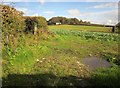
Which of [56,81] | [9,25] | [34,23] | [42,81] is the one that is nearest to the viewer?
[42,81]

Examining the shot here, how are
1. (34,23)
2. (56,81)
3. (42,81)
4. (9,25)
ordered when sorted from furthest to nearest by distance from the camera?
1. (34,23)
2. (9,25)
3. (56,81)
4. (42,81)

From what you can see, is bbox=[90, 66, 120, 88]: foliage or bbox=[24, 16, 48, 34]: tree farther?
bbox=[24, 16, 48, 34]: tree

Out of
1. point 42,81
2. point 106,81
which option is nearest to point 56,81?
point 42,81

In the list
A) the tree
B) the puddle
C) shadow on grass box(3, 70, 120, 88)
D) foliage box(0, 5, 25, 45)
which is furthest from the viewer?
the tree

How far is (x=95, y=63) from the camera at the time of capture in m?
12.3

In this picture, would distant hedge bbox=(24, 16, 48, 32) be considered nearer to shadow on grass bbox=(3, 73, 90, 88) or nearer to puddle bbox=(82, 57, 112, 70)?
puddle bbox=(82, 57, 112, 70)

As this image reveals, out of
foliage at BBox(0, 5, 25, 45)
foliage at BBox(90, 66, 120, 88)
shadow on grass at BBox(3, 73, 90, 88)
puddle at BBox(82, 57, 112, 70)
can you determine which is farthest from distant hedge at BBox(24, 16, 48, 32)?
foliage at BBox(90, 66, 120, 88)

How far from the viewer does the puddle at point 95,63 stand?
37.7 ft

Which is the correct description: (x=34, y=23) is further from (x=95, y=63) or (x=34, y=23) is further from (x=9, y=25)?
(x=9, y=25)

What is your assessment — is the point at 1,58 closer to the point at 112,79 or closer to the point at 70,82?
the point at 70,82

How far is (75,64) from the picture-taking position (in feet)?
37.1

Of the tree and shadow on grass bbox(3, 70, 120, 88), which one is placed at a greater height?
the tree

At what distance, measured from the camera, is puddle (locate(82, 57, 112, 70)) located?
1150cm

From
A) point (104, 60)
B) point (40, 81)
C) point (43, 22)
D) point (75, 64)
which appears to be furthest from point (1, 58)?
point (43, 22)
